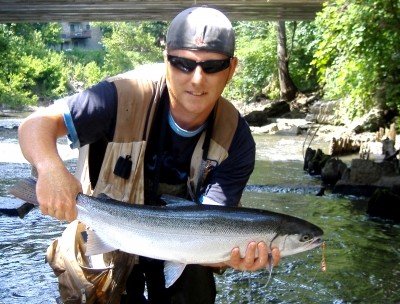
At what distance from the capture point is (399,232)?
9.04 meters

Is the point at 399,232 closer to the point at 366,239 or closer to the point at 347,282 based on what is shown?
the point at 366,239

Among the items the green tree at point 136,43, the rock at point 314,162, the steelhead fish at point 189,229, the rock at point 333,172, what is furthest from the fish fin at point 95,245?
the green tree at point 136,43

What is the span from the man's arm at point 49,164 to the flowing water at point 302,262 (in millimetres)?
2161

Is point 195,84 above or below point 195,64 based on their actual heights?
below

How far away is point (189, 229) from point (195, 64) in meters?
0.87

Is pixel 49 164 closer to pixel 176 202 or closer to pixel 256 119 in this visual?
pixel 176 202

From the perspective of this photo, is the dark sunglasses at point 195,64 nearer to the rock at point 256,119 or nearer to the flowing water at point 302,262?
the flowing water at point 302,262

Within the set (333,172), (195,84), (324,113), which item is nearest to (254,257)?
(195,84)

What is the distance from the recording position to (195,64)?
11.5 ft

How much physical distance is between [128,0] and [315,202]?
15.1 metres

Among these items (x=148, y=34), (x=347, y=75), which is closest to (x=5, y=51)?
(x=148, y=34)

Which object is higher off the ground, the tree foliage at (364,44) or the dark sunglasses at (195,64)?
the dark sunglasses at (195,64)

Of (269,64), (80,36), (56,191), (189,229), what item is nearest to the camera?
(56,191)

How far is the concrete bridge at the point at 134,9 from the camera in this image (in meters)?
24.8
